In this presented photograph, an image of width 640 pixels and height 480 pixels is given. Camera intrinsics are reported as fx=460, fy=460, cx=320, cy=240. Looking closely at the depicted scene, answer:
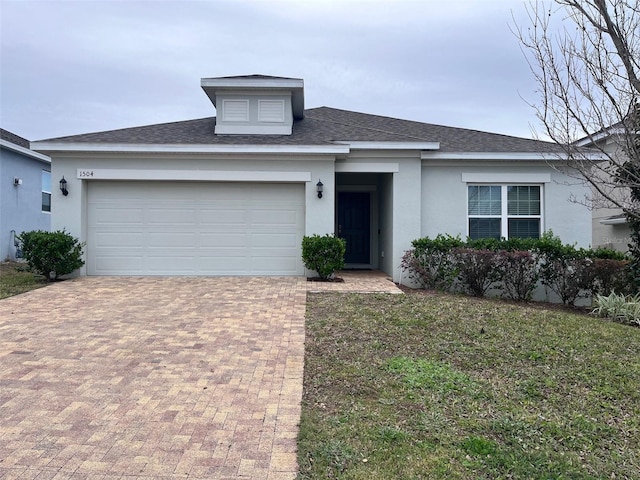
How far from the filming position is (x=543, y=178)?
1175 centimetres

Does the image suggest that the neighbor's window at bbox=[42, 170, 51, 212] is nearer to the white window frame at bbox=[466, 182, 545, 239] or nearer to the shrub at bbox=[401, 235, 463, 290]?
the shrub at bbox=[401, 235, 463, 290]

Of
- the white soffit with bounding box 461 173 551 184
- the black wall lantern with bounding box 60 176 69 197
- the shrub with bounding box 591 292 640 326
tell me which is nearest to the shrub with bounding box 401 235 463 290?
the white soffit with bounding box 461 173 551 184

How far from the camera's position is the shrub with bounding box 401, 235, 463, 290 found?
1032cm

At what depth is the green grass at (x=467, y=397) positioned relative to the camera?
10.7ft

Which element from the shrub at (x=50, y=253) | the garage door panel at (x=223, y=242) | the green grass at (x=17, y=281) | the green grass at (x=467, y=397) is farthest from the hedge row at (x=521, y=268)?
the green grass at (x=17, y=281)

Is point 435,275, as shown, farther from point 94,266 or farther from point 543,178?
point 94,266

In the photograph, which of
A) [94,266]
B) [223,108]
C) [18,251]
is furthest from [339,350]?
[18,251]

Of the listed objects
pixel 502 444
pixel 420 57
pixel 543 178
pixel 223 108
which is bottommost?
pixel 502 444

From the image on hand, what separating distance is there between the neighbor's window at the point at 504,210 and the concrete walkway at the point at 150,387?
19.4ft

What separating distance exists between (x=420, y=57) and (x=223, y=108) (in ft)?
23.1

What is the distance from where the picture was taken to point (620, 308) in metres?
8.23

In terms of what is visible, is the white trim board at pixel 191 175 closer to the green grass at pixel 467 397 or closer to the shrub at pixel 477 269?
the shrub at pixel 477 269

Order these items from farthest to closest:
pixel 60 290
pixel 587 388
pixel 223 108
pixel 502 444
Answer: pixel 223 108, pixel 60 290, pixel 587 388, pixel 502 444

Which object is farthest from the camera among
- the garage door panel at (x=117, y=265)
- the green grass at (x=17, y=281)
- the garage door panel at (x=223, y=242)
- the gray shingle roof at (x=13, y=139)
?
the gray shingle roof at (x=13, y=139)
